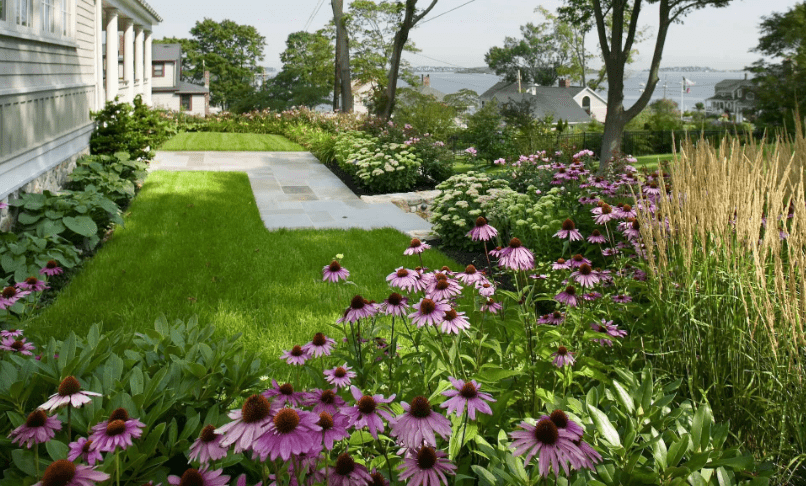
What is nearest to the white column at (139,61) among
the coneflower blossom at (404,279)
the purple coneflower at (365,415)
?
the coneflower blossom at (404,279)

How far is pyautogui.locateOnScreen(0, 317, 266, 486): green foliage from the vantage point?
155 centimetres

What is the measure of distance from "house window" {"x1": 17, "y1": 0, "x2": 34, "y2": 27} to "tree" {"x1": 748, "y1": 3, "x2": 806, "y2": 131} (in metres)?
11.7

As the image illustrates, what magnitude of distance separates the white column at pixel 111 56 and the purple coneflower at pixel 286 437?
11796 mm

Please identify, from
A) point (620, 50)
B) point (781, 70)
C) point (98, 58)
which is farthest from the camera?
point (781, 70)

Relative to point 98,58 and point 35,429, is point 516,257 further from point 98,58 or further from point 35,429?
point 98,58

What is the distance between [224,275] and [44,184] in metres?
2.91

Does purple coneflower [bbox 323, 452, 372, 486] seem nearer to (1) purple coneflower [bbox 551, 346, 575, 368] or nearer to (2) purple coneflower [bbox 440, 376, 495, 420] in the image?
(2) purple coneflower [bbox 440, 376, 495, 420]

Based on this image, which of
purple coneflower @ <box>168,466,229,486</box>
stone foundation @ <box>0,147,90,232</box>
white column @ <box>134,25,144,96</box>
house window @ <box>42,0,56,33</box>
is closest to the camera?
purple coneflower @ <box>168,466,229,486</box>

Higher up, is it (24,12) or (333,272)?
(24,12)

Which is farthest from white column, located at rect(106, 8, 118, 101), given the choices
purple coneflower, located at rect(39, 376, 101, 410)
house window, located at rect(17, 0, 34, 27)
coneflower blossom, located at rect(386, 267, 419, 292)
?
purple coneflower, located at rect(39, 376, 101, 410)

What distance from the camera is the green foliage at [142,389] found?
155 cm

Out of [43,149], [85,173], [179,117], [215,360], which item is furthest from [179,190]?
[179,117]

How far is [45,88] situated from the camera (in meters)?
6.87

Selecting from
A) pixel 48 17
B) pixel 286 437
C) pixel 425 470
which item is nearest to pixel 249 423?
pixel 286 437
